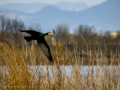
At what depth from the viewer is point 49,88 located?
1789 millimetres

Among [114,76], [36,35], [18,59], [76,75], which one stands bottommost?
[114,76]

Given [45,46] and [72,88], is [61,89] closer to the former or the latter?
[72,88]

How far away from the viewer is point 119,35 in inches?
562

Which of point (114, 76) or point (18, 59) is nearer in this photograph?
point (18, 59)

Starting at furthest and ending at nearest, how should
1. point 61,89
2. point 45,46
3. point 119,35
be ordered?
point 119,35
point 61,89
point 45,46

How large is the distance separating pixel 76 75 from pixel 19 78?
2.55 ft

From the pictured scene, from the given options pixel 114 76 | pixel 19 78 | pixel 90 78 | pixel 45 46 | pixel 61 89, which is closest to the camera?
pixel 45 46

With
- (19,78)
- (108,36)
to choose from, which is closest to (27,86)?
(19,78)

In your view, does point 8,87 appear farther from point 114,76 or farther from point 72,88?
Result: point 114,76

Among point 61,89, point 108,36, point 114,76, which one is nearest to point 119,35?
point 108,36

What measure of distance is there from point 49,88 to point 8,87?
0.55 m

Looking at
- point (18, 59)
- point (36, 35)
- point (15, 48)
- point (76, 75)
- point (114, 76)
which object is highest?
point (36, 35)

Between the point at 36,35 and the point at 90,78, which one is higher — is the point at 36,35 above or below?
above

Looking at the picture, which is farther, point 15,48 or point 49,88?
point 49,88
